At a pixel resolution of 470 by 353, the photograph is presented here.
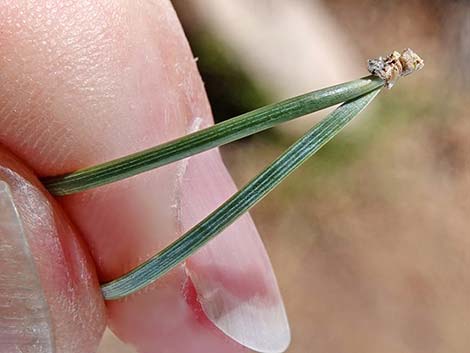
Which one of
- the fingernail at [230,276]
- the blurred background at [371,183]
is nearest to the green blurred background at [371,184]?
the blurred background at [371,183]

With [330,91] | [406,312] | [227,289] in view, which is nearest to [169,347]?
[227,289]

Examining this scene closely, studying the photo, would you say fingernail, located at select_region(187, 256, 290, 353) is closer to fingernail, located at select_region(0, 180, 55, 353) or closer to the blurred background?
fingernail, located at select_region(0, 180, 55, 353)

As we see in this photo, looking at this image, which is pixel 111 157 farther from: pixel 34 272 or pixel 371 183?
pixel 371 183

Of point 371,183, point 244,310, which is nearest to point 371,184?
point 371,183

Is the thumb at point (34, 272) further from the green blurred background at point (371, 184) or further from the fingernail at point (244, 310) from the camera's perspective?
the green blurred background at point (371, 184)

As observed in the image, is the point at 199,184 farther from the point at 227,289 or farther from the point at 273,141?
the point at 273,141

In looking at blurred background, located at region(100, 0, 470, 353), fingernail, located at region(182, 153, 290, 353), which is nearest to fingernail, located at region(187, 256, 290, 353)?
fingernail, located at region(182, 153, 290, 353)

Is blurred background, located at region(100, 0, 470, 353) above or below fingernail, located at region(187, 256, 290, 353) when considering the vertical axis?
above
